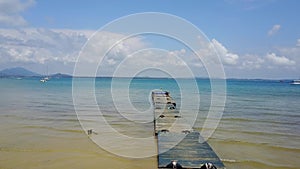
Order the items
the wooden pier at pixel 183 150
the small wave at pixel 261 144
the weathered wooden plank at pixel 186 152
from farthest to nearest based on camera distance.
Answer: the small wave at pixel 261 144 < the weathered wooden plank at pixel 186 152 < the wooden pier at pixel 183 150

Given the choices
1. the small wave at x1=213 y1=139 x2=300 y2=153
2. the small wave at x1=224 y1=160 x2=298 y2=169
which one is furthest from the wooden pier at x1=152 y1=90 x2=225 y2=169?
the small wave at x1=213 y1=139 x2=300 y2=153

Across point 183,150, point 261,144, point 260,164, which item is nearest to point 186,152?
point 183,150

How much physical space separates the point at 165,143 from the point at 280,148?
6060 millimetres

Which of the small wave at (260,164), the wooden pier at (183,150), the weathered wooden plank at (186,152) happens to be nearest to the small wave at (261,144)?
the wooden pier at (183,150)

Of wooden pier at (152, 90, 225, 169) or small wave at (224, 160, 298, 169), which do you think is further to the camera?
small wave at (224, 160, 298, 169)

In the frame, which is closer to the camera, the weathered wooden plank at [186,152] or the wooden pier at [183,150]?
the wooden pier at [183,150]

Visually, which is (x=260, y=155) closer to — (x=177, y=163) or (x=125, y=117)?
(x=177, y=163)

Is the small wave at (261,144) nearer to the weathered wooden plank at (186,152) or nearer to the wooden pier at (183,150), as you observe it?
the wooden pier at (183,150)

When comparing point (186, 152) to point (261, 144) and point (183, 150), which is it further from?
point (261, 144)

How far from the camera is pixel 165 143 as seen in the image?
1145cm

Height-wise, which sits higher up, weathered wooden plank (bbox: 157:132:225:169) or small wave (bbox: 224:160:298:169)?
weathered wooden plank (bbox: 157:132:225:169)

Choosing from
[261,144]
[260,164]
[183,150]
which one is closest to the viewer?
[183,150]

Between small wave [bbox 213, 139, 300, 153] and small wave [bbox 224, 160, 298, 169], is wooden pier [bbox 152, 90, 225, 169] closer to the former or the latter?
small wave [bbox 224, 160, 298, 169]

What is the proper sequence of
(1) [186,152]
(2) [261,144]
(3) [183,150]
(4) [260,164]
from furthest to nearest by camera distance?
(2) [261,144] → (4) [260,164] → (3) [183,150] → (1) [186,152]
